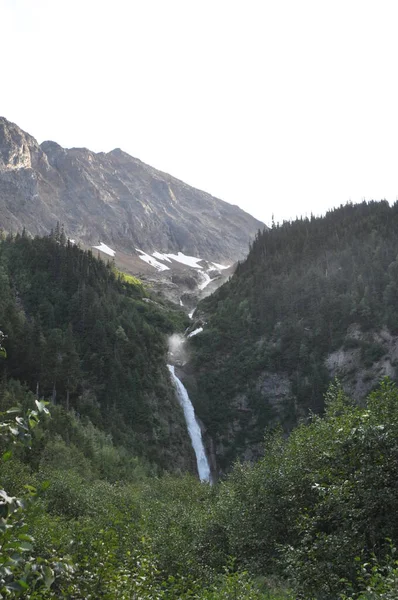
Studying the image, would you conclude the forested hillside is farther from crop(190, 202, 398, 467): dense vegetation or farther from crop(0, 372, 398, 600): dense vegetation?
crop(0, 372, 398, 600): dense vegetation

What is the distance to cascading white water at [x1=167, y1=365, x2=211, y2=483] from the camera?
304ft

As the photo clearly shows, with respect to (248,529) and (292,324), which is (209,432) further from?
(248,529)

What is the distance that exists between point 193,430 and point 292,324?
36.7 meters

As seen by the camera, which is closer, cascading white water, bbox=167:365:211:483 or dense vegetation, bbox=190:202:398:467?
cascading white water, bbox=167:365:211:483

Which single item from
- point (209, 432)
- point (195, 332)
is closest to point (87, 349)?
point (209, 432)

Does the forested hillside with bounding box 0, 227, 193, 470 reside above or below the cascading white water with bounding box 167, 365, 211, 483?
above

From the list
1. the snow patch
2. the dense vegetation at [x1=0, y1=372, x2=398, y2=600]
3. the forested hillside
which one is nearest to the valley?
the dense vegetation at [x1=0, y1=372, x2=398, y2=600]

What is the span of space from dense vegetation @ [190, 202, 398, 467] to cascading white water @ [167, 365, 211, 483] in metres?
2.51

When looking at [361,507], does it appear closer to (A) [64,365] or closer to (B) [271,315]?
(A) [64,365]

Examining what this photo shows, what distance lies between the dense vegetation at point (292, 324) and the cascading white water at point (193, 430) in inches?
98.9

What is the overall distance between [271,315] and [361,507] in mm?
109457

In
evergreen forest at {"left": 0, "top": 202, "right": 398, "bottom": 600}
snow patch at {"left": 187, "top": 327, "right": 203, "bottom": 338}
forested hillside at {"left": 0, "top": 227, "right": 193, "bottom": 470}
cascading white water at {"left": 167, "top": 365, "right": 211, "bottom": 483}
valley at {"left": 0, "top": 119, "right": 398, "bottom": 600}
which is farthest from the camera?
snow patch at {"left": 187, "top": 327, "right": 203, "bottom": 338}

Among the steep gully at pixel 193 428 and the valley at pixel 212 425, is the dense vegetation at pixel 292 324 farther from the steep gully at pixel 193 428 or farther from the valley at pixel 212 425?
the steep gully at pixel 193 428

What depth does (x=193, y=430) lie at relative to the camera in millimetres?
99562
